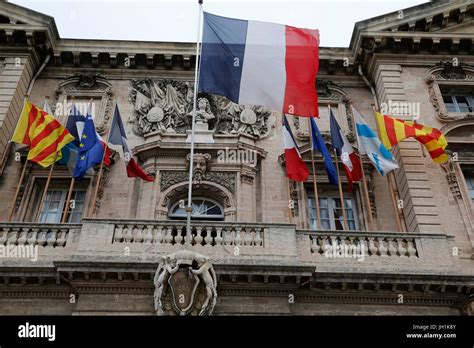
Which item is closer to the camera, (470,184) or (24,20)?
(470,184)

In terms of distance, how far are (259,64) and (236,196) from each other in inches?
165

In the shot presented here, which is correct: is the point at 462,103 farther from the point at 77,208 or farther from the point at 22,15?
the point at 22,15

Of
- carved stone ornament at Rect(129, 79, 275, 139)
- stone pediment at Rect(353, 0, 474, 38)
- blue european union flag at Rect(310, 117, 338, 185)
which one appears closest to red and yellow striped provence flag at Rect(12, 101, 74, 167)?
carved stone ornament at Rect(129, 79, 275, 139)

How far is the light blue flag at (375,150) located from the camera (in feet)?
47.3

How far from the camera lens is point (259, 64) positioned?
14328 mm

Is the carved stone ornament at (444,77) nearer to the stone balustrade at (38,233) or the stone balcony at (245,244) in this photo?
the stone balcony at (245,244)

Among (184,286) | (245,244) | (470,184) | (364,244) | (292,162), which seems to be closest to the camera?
(184,286)

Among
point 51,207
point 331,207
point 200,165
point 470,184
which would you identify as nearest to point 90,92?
point 51,207

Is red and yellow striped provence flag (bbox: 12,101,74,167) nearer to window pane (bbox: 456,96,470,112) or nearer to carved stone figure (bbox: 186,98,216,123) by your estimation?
carved stone figure (bbox: 186,98,216,123)

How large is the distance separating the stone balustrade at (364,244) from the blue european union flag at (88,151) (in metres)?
6.76

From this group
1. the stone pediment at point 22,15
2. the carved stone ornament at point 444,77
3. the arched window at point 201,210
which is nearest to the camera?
the arched window at point 201,210

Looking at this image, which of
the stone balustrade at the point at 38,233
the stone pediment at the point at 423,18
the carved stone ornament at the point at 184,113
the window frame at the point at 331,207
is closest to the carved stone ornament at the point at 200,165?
the carved stone ornament at the point at 184,113
